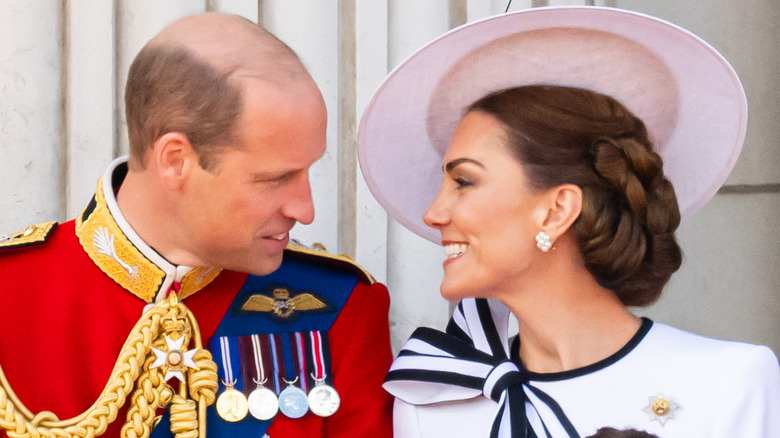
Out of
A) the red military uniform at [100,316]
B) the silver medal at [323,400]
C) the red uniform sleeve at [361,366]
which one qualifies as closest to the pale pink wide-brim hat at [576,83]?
the red uniform sleeve at [361,366]

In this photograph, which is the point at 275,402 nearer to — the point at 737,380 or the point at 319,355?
the point at 319,355

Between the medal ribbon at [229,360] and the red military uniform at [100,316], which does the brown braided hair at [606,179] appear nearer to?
the red military uniform at [100,316]

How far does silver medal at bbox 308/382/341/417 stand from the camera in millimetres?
2121

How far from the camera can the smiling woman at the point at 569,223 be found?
1.98m

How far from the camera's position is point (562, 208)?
6.73ft

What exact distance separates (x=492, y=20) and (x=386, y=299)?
68 centimetres

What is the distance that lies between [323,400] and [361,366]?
4.8 inches

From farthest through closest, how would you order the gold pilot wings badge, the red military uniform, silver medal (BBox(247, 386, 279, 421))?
the gold pilot wings badge
silver medal (BBox(247, 386, 279, 421))
the red military uniform

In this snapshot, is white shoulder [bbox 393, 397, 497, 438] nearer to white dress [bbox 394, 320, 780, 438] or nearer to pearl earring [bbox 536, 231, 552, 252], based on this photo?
white dress [bbox 394, 320, 780, 438]

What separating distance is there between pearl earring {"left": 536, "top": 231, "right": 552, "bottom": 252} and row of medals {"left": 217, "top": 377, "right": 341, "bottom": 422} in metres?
0.51

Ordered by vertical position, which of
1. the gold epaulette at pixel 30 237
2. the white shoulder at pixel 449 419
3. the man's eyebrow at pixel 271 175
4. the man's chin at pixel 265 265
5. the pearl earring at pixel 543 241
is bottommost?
the white shoulder at pixel 449 419

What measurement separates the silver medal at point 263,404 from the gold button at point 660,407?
2.38ft

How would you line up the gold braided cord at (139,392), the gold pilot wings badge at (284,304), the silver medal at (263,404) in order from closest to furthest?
the gold braided cord at (139,392), the silver medal at (263,404), the gold pilot wings badge at (284,304)

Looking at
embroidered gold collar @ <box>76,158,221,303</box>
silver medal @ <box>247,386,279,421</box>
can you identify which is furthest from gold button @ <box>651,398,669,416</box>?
embroidered gold collar @ <box>76,158,221,303</box>
